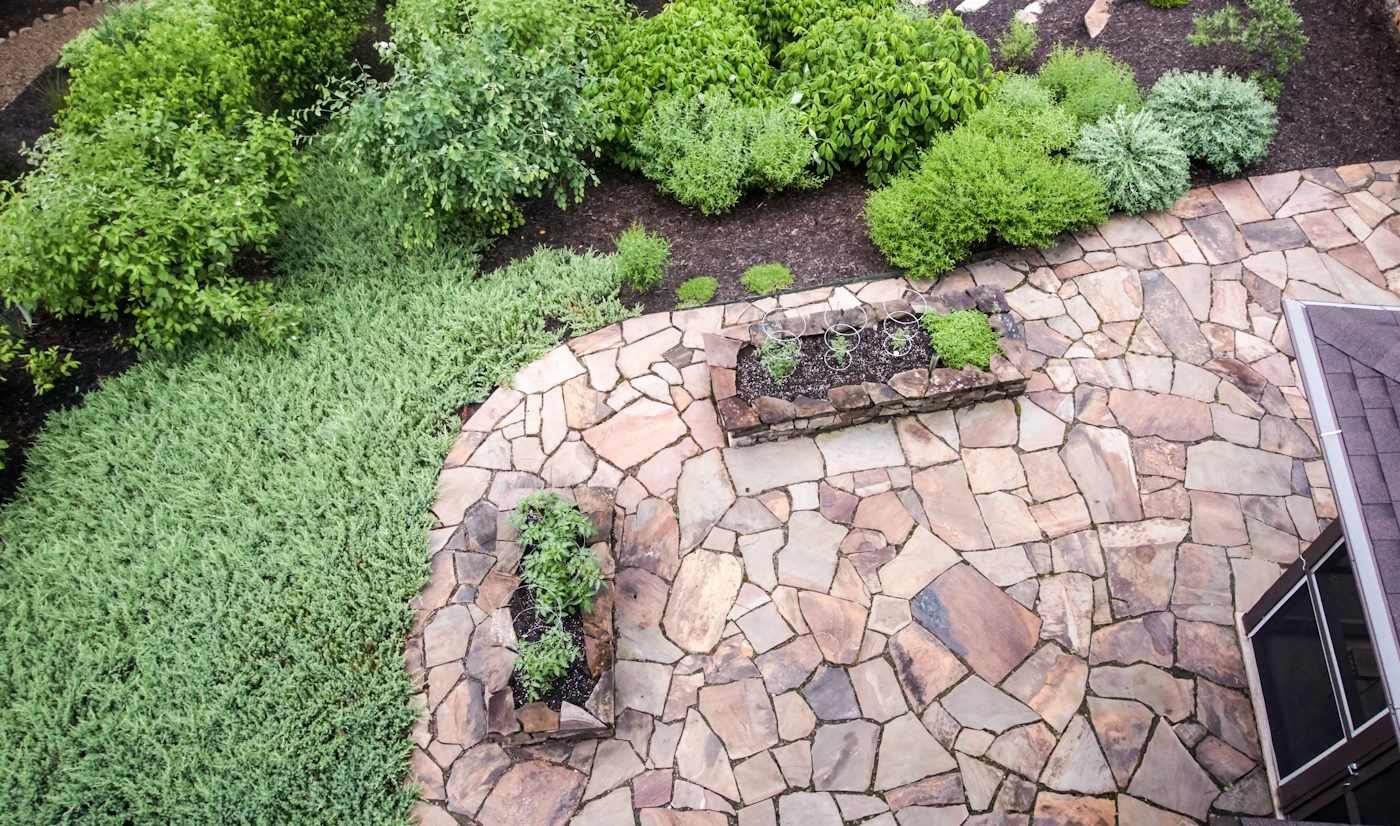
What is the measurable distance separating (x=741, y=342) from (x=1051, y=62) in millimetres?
4171

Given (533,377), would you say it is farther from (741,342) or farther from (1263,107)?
(1263,107)

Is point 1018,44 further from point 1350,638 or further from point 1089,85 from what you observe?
point 1350,638

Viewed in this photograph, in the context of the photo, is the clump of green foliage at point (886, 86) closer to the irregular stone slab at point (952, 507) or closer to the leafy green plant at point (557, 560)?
the irregular stone slab at point (952, 507)

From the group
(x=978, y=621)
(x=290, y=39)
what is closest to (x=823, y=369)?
(x=978, y=621)

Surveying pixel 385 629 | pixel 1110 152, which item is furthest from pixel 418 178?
pixel 1110 152

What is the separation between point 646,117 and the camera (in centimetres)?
713

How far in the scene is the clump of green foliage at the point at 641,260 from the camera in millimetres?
6594

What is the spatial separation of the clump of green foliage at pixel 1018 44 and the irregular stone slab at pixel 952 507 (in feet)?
14.7

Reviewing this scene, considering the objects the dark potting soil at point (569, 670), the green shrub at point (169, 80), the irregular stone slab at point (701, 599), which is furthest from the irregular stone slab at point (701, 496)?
the green shrub at point (169, 80)

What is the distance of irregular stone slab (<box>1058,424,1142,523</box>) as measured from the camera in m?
5.39

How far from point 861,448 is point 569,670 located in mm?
2442

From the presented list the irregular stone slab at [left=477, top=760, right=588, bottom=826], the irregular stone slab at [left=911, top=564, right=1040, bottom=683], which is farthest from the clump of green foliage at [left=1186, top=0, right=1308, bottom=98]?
the irregular stone slab at [left=477, top=760, right=588, bottom=826]

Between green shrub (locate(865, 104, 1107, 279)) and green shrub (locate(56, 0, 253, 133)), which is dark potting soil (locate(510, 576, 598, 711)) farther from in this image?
green shrub (locate(56, 0, 253, 133))

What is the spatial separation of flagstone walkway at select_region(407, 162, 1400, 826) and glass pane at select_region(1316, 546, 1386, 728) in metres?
0.81
